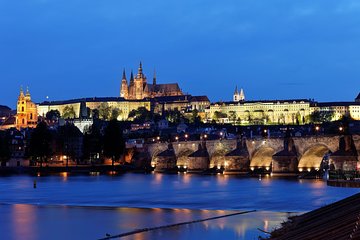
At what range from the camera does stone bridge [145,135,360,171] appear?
2506 inches

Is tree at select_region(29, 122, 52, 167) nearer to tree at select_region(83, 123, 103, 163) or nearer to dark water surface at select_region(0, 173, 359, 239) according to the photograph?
tree at select_region(83, 123, 103, 163)

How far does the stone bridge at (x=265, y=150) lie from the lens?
209 feet

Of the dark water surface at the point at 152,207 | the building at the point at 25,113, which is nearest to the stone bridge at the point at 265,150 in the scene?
the dark water surface at the point at 152,207

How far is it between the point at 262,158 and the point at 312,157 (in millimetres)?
7672

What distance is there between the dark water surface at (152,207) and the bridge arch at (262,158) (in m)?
13.8

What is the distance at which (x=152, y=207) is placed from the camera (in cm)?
3766

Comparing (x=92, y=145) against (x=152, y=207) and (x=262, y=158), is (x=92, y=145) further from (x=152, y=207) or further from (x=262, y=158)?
(x=152, y=207)

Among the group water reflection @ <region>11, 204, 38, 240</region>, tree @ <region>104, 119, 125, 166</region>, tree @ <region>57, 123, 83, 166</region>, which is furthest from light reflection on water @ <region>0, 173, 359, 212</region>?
tree @ <region>57, 123, 83, 166</region>

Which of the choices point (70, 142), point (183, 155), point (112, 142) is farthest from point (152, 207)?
point (70, 142)

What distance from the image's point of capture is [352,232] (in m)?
Result: 13.2

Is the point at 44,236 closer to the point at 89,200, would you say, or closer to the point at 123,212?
the point at 123,212

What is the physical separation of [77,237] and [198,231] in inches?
165

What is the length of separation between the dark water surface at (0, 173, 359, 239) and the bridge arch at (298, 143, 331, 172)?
910cm

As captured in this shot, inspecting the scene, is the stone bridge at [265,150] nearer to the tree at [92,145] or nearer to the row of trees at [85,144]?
the row of trees at [85,144]
